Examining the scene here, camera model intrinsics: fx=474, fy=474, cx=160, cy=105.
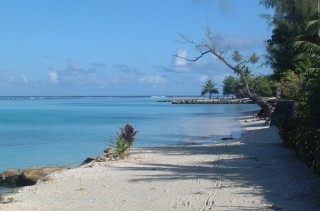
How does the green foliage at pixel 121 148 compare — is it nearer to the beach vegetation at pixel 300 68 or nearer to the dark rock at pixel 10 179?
the dark rock at pixel 10 179

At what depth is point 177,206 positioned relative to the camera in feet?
25.4

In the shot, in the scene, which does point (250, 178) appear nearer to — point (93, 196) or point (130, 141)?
point (93, 196)

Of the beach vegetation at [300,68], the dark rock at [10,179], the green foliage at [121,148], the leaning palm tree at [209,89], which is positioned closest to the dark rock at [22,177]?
the dark rock at [10,179]

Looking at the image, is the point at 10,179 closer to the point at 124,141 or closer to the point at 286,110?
the point at 124,141

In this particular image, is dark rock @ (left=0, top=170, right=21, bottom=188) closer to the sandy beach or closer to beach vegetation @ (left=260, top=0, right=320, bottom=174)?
the sandy beach

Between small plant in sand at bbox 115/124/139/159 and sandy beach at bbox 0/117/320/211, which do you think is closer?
sandy beach at bbox 0/117/320/211

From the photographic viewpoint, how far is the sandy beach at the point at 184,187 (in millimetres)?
7883

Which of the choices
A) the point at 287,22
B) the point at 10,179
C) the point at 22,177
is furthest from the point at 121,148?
the point at 287,22

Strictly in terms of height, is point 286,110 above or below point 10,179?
above

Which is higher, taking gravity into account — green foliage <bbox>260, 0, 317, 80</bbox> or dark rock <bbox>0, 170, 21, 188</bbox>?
green foliage <bbox>260, 0, 317, 80</bbox>

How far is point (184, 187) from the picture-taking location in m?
9.37

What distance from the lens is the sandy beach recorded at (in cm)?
788

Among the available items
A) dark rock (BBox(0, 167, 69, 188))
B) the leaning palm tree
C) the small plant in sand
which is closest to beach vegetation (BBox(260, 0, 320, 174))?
the small plant in sand

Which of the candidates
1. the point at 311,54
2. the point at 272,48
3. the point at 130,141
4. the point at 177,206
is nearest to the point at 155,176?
the point at 177,206
